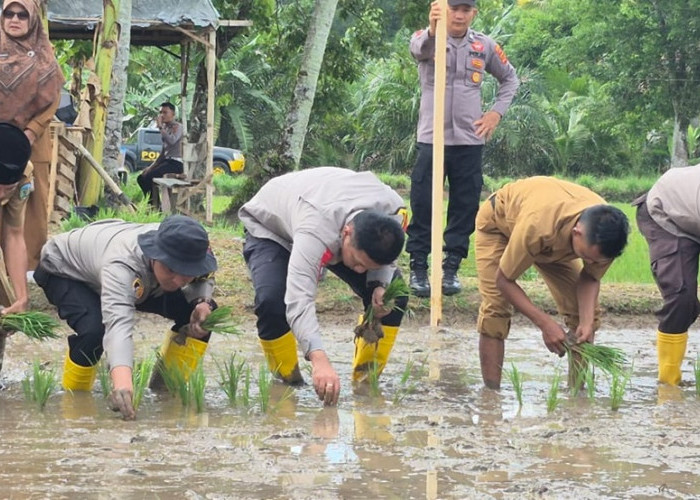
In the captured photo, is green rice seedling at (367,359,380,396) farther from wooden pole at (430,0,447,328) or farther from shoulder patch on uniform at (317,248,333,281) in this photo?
wooden pole at (430,0,447,328)

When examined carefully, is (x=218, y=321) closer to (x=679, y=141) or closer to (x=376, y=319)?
(x=376, y=319)

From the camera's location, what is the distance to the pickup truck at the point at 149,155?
3056 cm

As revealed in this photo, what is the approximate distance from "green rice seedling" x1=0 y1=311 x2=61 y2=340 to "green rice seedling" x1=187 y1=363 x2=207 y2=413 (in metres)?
0.70

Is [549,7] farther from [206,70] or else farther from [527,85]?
[206,70]

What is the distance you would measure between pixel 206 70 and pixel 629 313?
27.4ft

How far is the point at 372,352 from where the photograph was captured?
249 inches

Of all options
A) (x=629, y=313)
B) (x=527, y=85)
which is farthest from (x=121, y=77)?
(x=527, y=85)

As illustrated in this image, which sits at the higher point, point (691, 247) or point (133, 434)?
point (691, 247)

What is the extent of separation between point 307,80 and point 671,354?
24.4 feet

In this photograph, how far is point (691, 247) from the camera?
6371mm

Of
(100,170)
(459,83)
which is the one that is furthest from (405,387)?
(100,170)

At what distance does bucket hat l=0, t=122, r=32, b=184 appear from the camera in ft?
18.4

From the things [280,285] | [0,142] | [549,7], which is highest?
[549,7]

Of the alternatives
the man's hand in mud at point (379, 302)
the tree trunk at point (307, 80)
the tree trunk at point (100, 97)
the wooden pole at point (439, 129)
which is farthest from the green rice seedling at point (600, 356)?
the tree trunk at point (307, 80)
